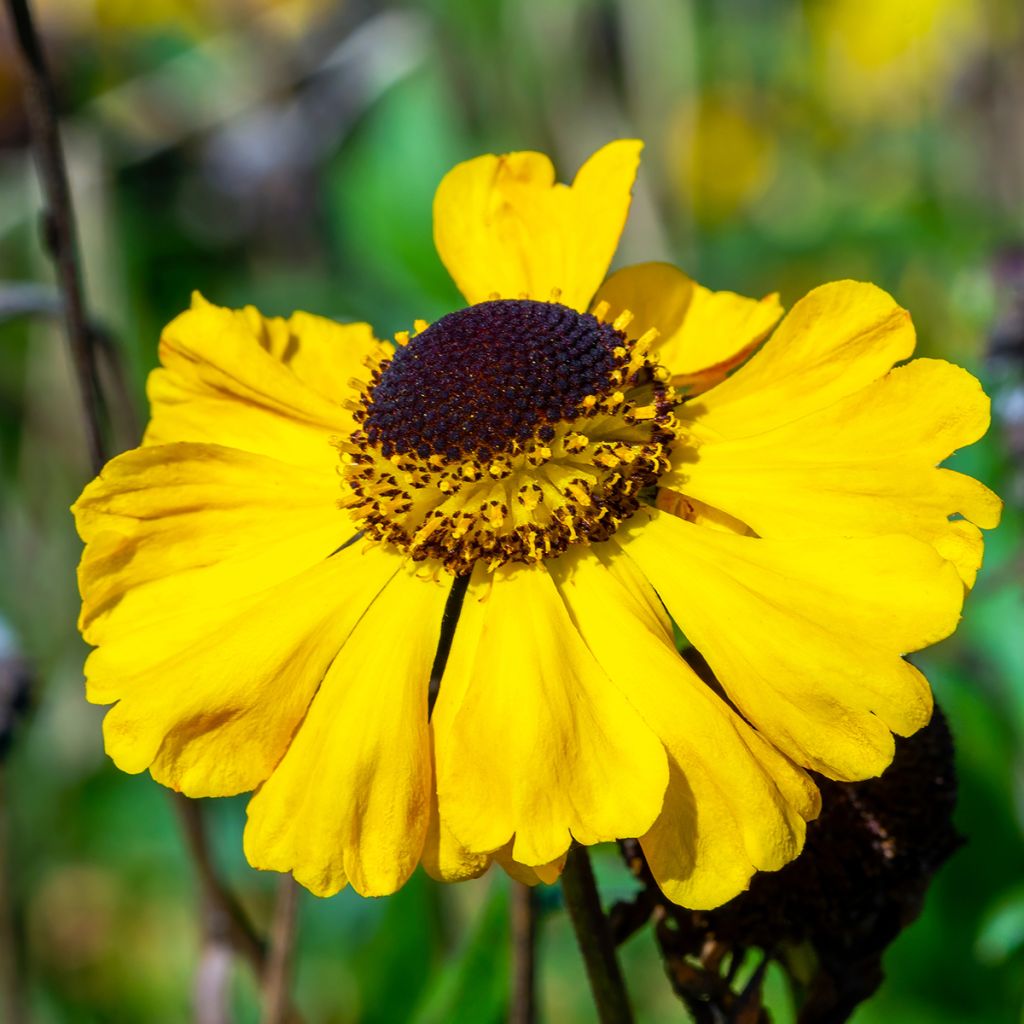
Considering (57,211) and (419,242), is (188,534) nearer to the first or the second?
(57,211)

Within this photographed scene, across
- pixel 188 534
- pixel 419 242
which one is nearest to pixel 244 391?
pixel 188 534

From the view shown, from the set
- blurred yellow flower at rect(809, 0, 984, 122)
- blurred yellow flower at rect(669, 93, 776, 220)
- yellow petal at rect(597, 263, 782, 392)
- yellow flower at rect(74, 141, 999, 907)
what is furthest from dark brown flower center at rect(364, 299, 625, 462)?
blurred yellow flower at rect(669, 93, 776, 220)

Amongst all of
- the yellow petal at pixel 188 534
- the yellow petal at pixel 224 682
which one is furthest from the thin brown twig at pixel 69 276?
the yellow petal at pixel 224 682

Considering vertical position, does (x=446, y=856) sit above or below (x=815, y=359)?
below

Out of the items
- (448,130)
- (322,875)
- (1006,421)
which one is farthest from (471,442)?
(448,130)

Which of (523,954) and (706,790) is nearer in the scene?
(706,790)

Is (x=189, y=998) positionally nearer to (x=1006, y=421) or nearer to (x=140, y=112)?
(x=1006, y=421)

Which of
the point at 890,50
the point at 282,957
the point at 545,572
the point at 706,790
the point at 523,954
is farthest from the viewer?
the point at 890,50
